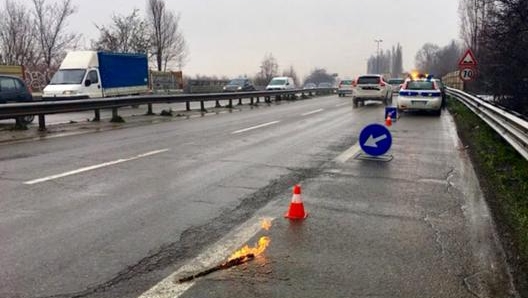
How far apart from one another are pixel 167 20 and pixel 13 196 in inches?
2153

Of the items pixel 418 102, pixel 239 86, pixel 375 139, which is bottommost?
pixel 375 139

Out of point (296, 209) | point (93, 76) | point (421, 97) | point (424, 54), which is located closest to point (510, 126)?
point (296, 209)

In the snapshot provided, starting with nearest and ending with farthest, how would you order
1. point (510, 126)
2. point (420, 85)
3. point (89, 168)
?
point (89, 168) → point (510, 126) → point (420, 85)

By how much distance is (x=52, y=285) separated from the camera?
4.02 metres

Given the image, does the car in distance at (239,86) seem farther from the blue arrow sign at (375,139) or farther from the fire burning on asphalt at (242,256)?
the fire burning on asphalt at (242,256)

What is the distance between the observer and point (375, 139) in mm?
10156

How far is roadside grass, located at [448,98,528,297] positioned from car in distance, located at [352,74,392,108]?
15833 mm

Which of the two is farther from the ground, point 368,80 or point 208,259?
point 368,80

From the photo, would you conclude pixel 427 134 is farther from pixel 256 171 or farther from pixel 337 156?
pixel 256 171

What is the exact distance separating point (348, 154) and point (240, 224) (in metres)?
5.61

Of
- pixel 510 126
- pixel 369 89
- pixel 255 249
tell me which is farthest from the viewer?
pixel 369 89

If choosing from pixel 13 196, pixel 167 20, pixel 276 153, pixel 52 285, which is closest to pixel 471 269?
pixel 52 285

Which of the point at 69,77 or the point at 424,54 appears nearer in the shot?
the point at 69,77

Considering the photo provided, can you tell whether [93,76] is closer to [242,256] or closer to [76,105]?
[76,105]
